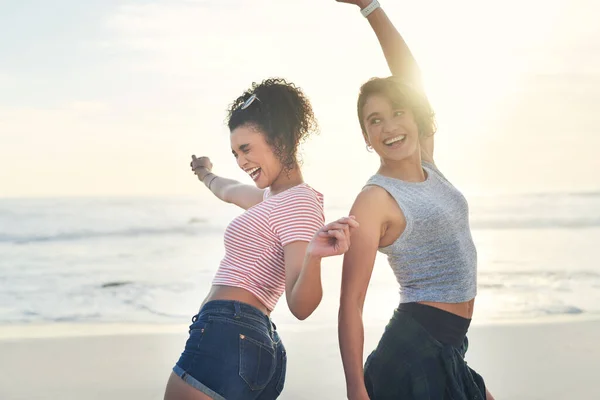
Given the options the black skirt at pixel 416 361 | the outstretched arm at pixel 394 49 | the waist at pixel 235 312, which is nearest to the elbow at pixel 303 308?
the waist at pixel 235 312

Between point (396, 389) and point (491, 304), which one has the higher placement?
point (396, 389)

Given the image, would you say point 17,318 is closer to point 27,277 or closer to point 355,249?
point 27,277

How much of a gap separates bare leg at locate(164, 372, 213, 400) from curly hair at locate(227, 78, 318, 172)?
2.73ft

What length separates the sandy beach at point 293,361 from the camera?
567cm

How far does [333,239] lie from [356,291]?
28 cm

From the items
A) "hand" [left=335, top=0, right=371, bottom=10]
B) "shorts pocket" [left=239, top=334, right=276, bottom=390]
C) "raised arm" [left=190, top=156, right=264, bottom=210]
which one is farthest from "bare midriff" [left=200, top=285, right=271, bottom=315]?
"hand" [left=335, top=0, right=371, bottom=10]

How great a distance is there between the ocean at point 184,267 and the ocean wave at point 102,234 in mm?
44

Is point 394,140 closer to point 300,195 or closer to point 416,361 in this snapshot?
point 300,195

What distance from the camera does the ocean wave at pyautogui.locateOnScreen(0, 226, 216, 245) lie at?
62.8 ft

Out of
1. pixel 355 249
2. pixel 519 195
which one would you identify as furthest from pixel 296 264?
pixel 519 195

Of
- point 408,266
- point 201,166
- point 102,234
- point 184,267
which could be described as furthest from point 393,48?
point 102,234

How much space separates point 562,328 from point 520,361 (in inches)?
47.4

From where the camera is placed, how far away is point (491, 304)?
28.2 ft

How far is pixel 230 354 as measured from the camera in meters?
2.83
